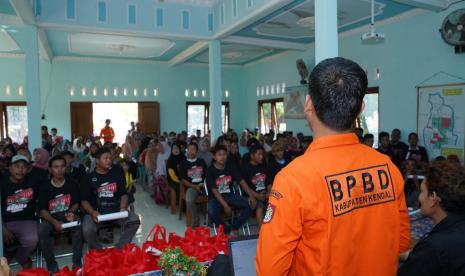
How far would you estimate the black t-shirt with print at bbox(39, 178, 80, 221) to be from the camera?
11.1 ft

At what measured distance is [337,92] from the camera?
0.93m

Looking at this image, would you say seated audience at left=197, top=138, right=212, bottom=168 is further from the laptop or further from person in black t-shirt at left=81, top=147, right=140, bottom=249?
the laptop

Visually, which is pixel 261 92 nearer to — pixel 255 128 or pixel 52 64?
pixel 255 128

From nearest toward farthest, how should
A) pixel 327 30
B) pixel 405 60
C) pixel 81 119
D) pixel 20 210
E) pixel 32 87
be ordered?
pixel 20 210 → pixel 327 30 → pixel 32 87 → pixel 405 60 → pixel 81 119

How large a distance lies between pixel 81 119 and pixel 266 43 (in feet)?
20.8

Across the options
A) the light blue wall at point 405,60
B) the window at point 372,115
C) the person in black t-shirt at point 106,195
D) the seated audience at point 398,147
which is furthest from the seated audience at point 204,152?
the light blue wall at point 405,60

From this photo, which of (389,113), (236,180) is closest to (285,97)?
(389,113)

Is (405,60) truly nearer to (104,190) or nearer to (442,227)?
(104,190)

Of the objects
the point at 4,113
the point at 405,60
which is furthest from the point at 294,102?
the point at 4,113

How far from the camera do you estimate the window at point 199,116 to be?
12477mm

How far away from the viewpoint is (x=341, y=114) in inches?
37.2

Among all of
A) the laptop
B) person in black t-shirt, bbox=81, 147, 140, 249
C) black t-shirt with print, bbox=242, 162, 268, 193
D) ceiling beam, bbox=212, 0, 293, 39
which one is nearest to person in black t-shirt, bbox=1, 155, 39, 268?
person in black t-shirt, bbox=81, 147, 140, 249

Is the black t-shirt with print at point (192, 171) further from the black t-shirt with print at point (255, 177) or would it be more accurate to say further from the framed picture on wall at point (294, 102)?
the framed picture on wall at point (294, 102)

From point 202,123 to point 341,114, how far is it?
1192cm
